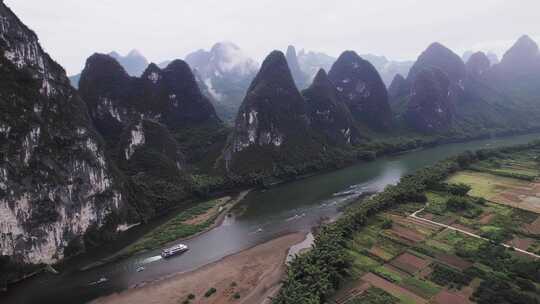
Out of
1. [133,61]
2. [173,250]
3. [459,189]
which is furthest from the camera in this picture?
[133,61]

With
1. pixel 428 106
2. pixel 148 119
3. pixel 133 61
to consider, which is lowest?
pixel 428 106

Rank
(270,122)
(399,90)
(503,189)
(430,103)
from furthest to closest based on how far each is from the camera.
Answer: (399,90) < (430,103) < (270,122) < (503,189)

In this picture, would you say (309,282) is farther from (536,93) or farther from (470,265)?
(536,93)

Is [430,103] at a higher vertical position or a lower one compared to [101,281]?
higher

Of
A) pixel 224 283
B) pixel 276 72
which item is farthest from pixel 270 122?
pixel 224 283

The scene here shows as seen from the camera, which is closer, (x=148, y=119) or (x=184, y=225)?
(x=184, y=225)

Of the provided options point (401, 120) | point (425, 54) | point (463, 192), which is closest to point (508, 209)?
point (463, 192)

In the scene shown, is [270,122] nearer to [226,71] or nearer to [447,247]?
[447,247]
